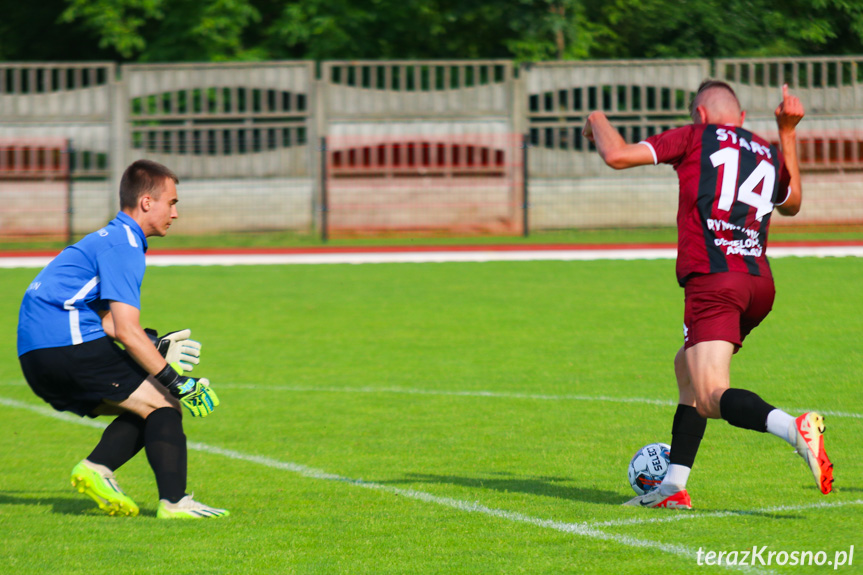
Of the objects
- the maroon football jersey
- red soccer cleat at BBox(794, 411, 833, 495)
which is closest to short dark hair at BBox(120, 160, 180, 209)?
the maroon football jersey

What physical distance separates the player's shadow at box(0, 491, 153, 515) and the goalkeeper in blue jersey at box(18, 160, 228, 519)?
0.88ft

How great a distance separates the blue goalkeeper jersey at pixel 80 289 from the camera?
512cm

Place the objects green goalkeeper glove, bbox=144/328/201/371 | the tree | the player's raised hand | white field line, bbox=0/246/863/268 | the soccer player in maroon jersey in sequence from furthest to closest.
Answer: the tree
white field line, bbox=0/246/863/268
green goalkeeper glove, bbox=144/328/201/371
the player's raised hand
the soccer player in maroon jersey

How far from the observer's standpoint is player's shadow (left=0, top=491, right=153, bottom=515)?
5.54 m

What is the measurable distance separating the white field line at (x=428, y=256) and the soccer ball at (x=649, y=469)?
1292 cm

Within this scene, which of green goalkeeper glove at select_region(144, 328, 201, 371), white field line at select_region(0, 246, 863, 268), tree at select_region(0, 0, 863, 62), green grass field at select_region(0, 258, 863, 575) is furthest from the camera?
tree at select_region(0, 0, 863, 62)

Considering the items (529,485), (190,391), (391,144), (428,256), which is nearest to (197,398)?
(190,391)

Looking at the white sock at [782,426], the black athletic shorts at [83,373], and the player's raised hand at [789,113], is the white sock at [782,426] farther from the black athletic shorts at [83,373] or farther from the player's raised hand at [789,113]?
the black athletic shorts at [83,373]

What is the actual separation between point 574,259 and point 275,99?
10.1 m

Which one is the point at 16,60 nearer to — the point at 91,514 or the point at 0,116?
the point at 0,116

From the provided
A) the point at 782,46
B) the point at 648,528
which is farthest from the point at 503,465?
the point at 782,46

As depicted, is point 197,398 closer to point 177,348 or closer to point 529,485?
point 177,348

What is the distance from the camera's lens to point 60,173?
79.6 feet

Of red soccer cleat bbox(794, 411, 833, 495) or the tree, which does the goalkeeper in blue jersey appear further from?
the tree
